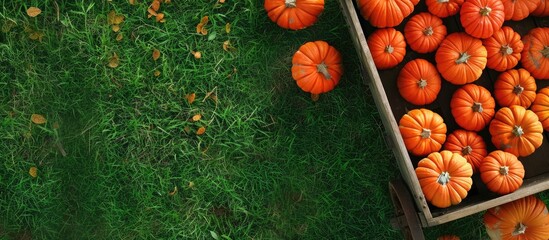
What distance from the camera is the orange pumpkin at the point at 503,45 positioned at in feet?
10.5

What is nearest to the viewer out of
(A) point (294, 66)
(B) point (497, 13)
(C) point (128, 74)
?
(B) point (497, 13)

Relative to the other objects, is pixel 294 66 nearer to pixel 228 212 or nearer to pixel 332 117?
pixel 332 117

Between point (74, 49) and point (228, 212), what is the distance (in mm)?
1470

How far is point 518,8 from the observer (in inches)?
127

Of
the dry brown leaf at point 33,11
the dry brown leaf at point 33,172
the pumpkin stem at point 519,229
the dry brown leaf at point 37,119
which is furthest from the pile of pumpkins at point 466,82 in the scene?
the dry brown leaf at point 33,172

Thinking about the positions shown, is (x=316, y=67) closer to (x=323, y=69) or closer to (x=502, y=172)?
(x=323, y=69)

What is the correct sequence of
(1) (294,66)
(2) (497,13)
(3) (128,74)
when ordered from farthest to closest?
(3) (128,74) < (1) (294,66) < (2) (497,13)

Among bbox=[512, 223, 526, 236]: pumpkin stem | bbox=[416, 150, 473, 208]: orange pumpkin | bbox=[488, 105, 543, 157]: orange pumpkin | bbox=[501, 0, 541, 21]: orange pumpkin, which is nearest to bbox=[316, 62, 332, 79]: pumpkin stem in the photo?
bbox=[416, 150, 473, 208]: orange pumpkin

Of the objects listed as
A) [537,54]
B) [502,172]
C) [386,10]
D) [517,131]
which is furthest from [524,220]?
[386,10]

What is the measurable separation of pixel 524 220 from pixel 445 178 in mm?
602

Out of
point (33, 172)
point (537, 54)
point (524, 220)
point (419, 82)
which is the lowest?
point (33, 172)

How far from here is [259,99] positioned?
360 cm

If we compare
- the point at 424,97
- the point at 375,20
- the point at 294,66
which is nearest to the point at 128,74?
the point at 294,66

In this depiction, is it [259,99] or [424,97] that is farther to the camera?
[259,99]
